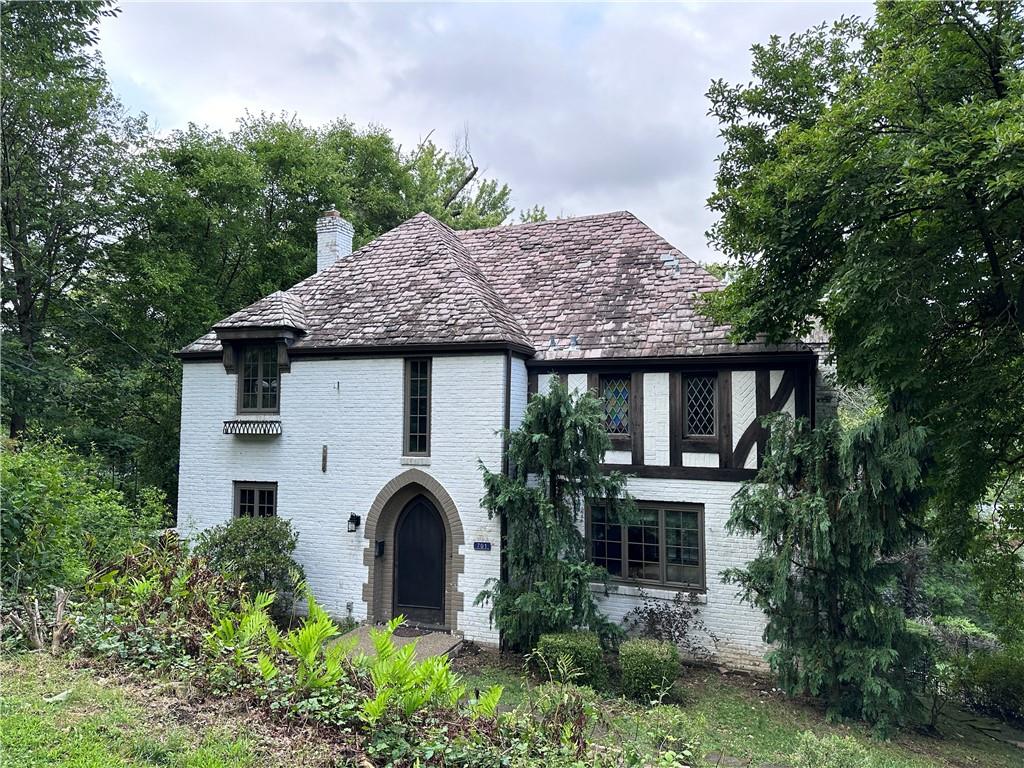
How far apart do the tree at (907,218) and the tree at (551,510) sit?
10.7 ft

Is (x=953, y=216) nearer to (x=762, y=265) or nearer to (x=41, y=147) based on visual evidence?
(x=762, y=265)

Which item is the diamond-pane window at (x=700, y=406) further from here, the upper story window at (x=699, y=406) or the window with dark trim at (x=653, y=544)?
the window with dark trim at (x=653, y=544)

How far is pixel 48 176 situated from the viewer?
17.5 metres

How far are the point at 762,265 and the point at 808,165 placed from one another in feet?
5.98

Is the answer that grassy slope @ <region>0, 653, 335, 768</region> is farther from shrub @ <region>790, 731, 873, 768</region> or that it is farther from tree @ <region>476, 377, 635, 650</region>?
tree @ <region>476, 377, 635, 650</region>

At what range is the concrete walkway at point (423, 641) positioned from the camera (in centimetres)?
1023

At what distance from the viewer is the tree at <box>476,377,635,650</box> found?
10.1 m

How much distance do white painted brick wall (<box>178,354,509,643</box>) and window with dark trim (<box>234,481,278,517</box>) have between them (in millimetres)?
179

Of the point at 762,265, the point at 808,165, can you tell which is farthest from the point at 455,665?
the point at 808,165

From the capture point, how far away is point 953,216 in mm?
7484

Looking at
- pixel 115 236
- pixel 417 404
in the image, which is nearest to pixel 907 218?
pixel 417 404

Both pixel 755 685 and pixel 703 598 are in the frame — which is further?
pixel 703 598

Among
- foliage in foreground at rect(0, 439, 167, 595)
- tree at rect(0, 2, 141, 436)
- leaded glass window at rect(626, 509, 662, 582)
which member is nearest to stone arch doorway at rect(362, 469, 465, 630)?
leaded glass window at rect(626, 509, 662, 582)

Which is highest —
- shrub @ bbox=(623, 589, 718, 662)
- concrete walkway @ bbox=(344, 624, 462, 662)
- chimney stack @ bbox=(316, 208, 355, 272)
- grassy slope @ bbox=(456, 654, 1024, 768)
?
chimney stack @ bbox=(316, 208, 355, 272)
